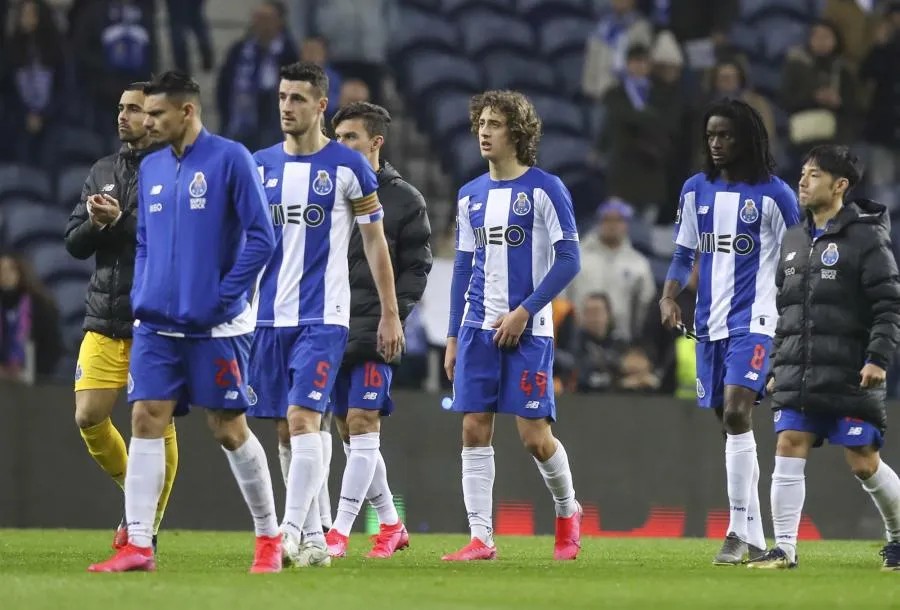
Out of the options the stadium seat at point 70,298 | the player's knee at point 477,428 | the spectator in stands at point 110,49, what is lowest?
the player's knee at point 477,428

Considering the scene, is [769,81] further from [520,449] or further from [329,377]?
[329,377]

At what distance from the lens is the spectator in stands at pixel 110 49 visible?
17781 millimetres

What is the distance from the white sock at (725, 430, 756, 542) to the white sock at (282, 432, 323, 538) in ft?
8.69

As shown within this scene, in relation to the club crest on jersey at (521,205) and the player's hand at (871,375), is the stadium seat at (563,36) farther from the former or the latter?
the player's hand at (871,375)

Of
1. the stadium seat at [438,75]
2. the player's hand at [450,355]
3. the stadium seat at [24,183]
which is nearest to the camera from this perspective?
the player's hand at [450,355]

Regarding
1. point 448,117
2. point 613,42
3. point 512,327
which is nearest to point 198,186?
point 512,327

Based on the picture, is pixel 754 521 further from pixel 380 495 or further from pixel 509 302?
pixel 380 495

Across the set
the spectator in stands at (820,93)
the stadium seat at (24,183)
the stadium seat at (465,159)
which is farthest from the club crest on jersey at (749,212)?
the stadium seat at (24,183)

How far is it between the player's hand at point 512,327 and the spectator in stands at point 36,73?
29.1 feet

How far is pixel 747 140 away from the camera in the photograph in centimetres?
1046

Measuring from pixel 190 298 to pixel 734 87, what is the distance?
11334mm

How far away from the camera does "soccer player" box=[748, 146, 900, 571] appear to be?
9.25m

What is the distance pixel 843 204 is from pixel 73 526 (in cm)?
704

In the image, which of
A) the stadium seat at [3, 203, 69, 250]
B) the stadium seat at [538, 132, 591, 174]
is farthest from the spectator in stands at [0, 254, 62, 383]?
the stadium seat at [538, 132, 591, 174]
